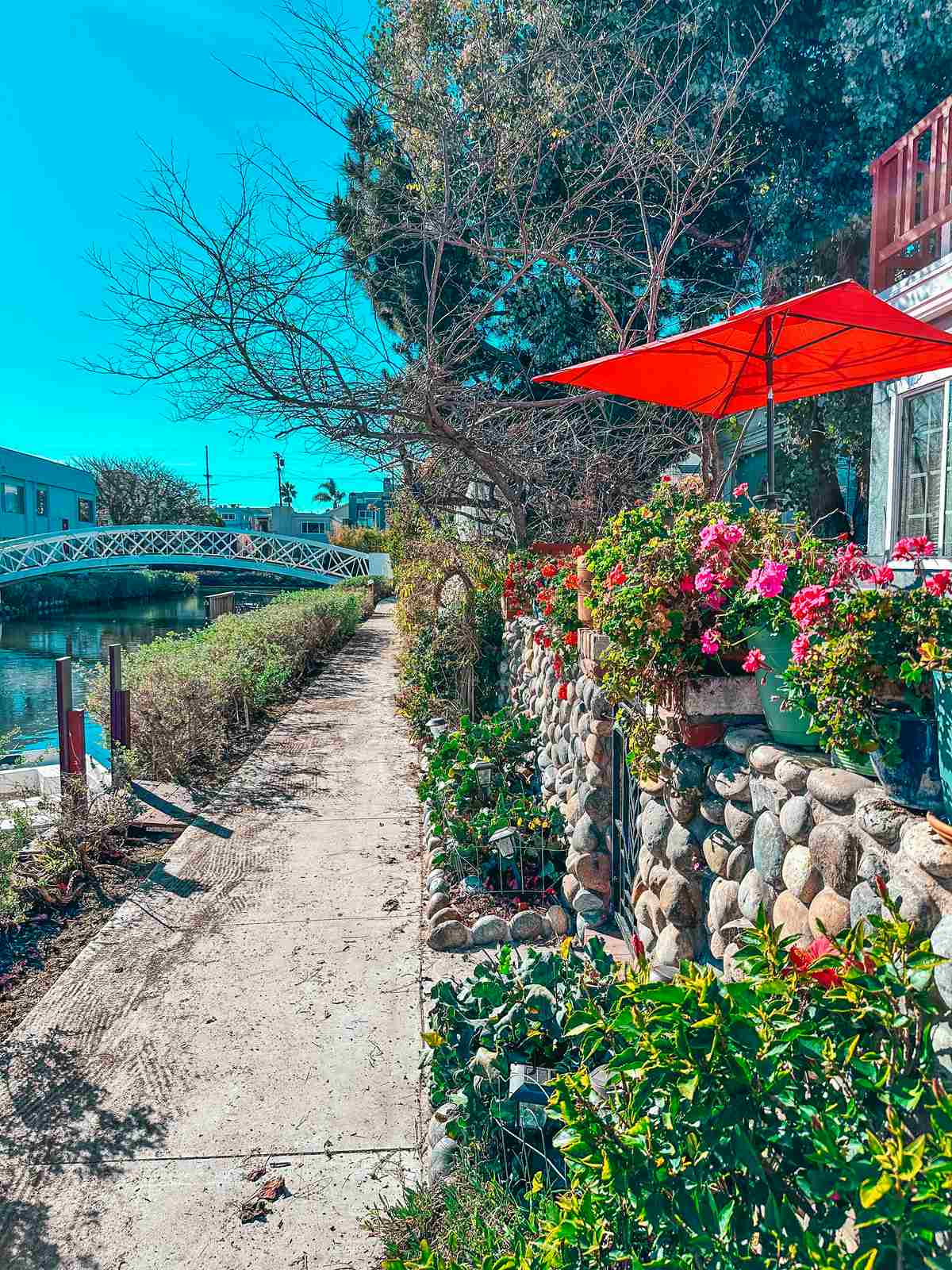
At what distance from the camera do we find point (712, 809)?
2.51m

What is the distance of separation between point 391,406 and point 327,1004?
4553 mm

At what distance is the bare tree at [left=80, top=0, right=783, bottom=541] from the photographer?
17.2 feet

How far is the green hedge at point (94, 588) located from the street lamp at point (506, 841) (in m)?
30.9

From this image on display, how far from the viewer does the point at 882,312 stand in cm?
384

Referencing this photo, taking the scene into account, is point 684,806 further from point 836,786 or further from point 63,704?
point 63,704

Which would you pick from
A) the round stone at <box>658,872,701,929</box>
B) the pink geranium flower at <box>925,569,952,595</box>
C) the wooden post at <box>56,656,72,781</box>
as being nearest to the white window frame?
the round stone at <box>658,872,701,929</box>

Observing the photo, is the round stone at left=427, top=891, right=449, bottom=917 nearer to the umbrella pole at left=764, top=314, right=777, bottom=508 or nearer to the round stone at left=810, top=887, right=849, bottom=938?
the round stone at left=810, top=887, right=849, bottom=938

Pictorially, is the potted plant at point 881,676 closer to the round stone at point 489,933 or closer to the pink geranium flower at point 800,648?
the pink geranium flower at point 800,648

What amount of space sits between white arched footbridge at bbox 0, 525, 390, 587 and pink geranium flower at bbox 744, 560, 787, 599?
95.0 feet

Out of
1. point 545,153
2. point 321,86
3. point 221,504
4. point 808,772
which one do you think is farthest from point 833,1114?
point 221,504

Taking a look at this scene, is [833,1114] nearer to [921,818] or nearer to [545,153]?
[921,818]

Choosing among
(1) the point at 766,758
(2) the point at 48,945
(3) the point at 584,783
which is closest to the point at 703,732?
(1) the point at 766,758

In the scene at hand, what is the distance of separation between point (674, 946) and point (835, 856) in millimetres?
1054

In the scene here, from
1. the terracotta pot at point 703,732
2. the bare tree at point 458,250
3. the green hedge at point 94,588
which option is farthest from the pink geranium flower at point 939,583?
the green hedge at point 94,588
